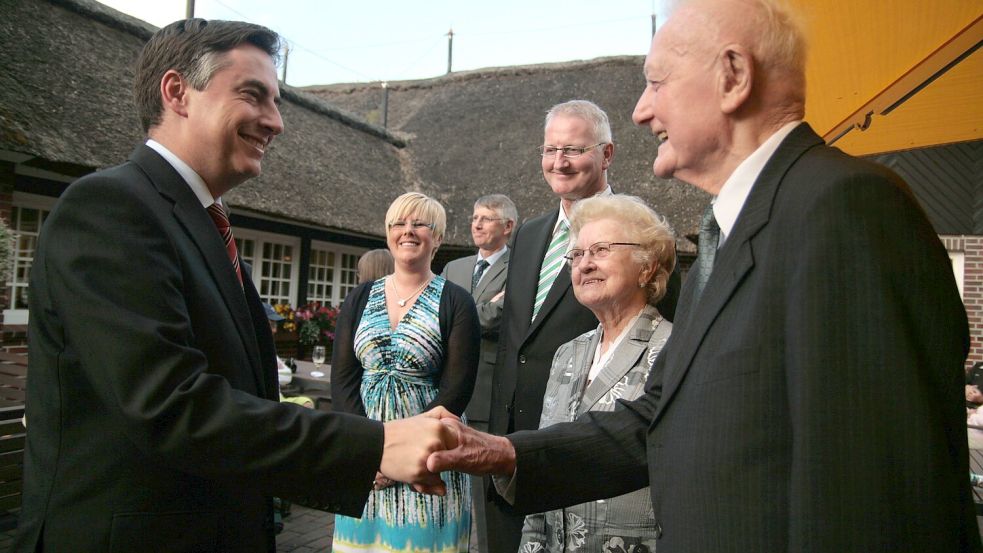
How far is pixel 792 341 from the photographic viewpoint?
1.12 m

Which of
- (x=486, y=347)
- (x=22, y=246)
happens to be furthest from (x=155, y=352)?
(x=22, y=246)

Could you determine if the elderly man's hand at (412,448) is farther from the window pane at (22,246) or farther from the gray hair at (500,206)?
the window pane at (22,246)

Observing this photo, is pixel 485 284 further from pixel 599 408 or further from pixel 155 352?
pixel 155 352

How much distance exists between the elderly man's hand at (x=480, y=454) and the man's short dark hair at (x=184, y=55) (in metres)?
1.23

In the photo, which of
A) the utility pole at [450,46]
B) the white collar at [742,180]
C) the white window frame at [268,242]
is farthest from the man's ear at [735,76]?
the utility pole at [450,46]

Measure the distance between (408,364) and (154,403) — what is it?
6.41 feet

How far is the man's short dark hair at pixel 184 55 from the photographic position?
1.82m

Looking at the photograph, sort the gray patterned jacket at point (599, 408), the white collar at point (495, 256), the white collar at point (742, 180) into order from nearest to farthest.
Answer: the white collar at point (742, 180)
the gray patterned jacket at point (599, 408)
the white collar at point (495, 256)

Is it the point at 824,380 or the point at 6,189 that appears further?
the point at 6,189

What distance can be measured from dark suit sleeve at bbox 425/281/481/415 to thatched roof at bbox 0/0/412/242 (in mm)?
6561

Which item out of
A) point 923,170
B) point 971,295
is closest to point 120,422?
point 923,170

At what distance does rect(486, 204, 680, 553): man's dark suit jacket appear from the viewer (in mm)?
2893

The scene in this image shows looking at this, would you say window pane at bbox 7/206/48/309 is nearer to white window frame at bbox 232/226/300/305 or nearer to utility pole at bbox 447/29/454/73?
white window frame at bbox 232/226/300/305

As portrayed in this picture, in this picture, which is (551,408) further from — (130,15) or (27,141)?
(130,15)
